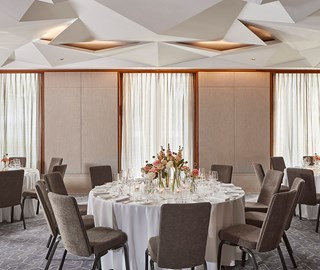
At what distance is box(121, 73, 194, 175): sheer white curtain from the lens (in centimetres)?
908

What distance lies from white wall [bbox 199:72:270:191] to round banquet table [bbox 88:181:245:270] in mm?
4783

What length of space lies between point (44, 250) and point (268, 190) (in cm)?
324

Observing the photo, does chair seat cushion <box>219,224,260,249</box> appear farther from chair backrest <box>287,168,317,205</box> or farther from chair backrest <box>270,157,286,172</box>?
chair backrest <box>270,157,286,172</box>

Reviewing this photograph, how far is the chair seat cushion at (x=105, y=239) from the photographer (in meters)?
3.43

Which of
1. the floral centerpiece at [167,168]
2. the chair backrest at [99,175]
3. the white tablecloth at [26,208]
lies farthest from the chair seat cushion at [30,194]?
the floral centerpiece at [167,168]

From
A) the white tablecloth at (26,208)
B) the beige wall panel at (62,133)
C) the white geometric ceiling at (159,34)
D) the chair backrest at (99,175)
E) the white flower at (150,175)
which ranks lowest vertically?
the white tablecloth at (26,208)

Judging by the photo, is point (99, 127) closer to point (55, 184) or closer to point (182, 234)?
point (55, 184)

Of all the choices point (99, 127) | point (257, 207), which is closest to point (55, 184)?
point (257, 207)

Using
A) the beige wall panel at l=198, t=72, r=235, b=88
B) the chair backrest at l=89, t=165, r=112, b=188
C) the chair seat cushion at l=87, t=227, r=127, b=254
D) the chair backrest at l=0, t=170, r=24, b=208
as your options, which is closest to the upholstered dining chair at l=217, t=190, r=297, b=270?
the chair seat cushion at l=87, t=227, r=127, b=254

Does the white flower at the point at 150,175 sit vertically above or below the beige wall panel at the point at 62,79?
below

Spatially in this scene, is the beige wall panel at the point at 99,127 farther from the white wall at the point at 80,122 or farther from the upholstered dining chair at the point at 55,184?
the upholstered dining chair at the point at 55,184

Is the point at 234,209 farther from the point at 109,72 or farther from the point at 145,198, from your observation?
the point at 109,72

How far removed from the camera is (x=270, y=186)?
5.10 metres

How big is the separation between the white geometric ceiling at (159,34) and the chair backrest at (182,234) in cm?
268
